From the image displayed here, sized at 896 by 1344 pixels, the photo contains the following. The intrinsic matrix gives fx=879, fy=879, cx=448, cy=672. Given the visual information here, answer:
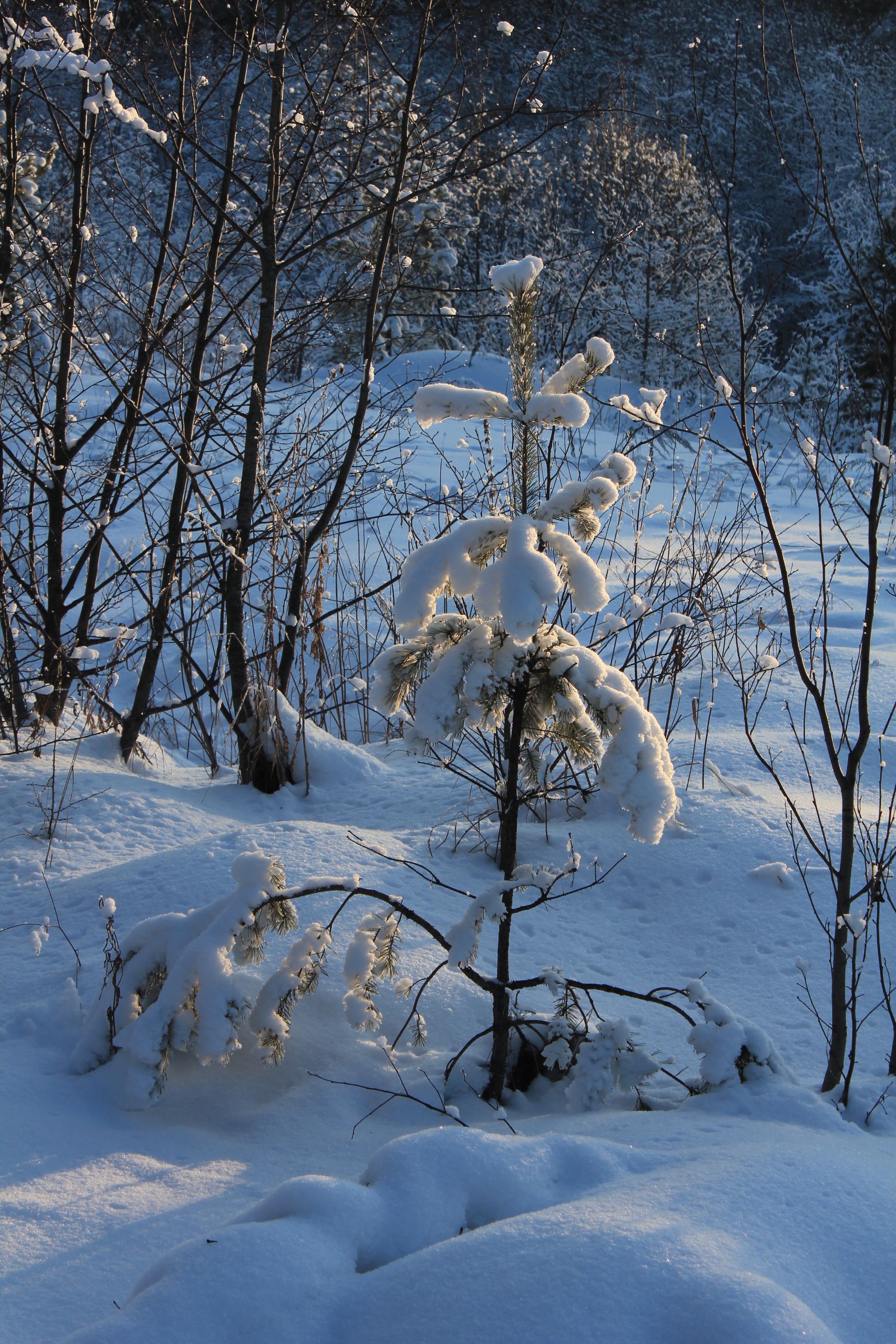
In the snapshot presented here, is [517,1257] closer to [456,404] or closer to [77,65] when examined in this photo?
[456,404]

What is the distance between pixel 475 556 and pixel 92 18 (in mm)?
3302

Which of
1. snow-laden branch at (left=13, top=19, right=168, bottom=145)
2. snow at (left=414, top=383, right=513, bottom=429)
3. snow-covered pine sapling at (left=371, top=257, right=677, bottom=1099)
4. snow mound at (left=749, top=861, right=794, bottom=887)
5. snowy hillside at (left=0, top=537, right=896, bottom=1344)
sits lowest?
snowy hillside at (left=0, top=537, right=896, bottom=1344)

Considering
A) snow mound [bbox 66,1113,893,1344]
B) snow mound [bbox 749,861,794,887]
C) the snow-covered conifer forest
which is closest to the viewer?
snow mound [bbox 66,1113,893,1344]

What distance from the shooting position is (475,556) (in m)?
1.45

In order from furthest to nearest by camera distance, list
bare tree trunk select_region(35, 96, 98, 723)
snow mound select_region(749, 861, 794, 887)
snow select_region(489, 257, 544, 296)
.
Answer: bare tree trunk select_region(35, 96, 98, 723) < snow mound select_region(749, 861, 794, 887) < snow select_region(489, 257, 544, 296)

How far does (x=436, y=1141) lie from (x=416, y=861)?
1.48 m

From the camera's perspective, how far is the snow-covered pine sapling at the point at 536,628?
1397 mm

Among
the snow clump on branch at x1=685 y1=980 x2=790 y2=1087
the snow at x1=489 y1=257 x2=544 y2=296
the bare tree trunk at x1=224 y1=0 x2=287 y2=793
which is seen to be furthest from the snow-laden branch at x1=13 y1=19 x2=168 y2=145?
the snow clump on branch at x1=685 y1=980 x2=790 y2=1087

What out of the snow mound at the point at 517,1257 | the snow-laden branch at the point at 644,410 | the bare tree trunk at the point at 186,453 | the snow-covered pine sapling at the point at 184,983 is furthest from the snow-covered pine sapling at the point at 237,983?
the bare tree trunk at the point at 186,453

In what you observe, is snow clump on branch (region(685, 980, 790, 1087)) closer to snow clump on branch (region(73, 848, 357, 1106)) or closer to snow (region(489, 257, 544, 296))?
snow clump on branch (region(73, 848, 357, 1106))

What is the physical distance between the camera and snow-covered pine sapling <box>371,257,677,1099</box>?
140 cm

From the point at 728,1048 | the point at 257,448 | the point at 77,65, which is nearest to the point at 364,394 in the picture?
the point at 257,448

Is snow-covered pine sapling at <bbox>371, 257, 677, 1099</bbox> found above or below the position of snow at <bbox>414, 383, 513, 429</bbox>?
below

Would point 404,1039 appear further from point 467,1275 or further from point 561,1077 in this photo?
point 467,1275
